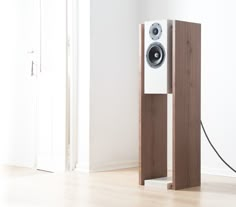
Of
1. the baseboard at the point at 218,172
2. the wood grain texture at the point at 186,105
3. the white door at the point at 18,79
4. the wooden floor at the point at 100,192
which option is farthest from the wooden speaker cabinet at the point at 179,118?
the white door at the point at 18,79

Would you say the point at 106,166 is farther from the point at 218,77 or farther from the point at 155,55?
the point at 155,55

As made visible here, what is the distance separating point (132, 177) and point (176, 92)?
0.83 metres

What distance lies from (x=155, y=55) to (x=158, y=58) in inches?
1.4

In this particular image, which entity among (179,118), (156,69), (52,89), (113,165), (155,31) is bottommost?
(113,165)

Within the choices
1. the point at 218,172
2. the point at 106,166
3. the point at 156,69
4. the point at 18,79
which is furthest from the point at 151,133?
the point at 18,79

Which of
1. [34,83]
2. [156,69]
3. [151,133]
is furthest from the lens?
[34,83]

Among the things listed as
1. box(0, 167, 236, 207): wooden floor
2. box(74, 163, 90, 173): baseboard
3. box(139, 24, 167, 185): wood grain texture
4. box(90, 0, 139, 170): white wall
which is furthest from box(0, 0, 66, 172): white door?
box(139, 24, 167, 185): wood grain texture

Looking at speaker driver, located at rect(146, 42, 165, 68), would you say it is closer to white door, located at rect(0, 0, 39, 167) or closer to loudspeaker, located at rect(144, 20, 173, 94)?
loudspeaker, located at rect(144, 20, 173, 94)

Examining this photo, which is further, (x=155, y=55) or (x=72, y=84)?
(x=72, y=84)

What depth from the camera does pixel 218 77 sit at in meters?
4.00

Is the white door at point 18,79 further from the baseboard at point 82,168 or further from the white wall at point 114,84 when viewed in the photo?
the white wall at point 114,84

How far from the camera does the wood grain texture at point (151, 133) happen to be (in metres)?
3.50

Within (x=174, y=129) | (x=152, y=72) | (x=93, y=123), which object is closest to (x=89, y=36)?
(x=93, y=123)

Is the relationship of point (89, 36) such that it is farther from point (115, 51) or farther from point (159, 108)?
point (159, 108)
